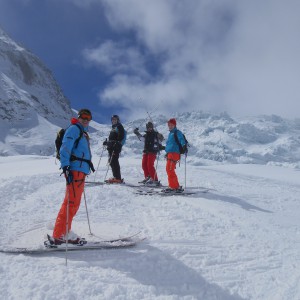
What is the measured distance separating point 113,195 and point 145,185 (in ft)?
6.29

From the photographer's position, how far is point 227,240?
6598 mm

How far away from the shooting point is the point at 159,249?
601 centimetres

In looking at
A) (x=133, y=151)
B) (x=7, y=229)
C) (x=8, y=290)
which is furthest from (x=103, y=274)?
(x=133, y=151)

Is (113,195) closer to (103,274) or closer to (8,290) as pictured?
(103,274)

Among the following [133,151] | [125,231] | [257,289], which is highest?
[133,151]

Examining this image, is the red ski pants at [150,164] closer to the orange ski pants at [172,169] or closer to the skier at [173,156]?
the skier at [173,156]

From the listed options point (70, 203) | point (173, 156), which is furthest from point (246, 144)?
point (70, 203)

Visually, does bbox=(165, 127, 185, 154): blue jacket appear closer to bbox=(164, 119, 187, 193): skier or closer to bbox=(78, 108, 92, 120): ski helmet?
bbox=(164, 119, 187, 193): skier

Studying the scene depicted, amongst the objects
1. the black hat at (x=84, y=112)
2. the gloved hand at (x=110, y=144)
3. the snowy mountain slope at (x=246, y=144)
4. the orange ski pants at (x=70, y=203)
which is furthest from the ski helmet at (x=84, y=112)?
the snowy mountain slope at (x=246, y=144)

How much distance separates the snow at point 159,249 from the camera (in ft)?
15.7

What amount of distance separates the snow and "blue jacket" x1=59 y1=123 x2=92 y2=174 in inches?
47.0

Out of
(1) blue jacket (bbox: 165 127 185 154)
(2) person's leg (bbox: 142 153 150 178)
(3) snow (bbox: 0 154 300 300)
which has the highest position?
(1) blue jacket (bbox: 165 127 185 154)

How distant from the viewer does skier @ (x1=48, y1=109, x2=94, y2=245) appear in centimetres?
583

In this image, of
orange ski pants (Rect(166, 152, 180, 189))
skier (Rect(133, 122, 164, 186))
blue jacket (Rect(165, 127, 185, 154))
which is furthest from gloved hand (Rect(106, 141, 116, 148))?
orange ski pants (Rect(166, 152, 180, 189))
